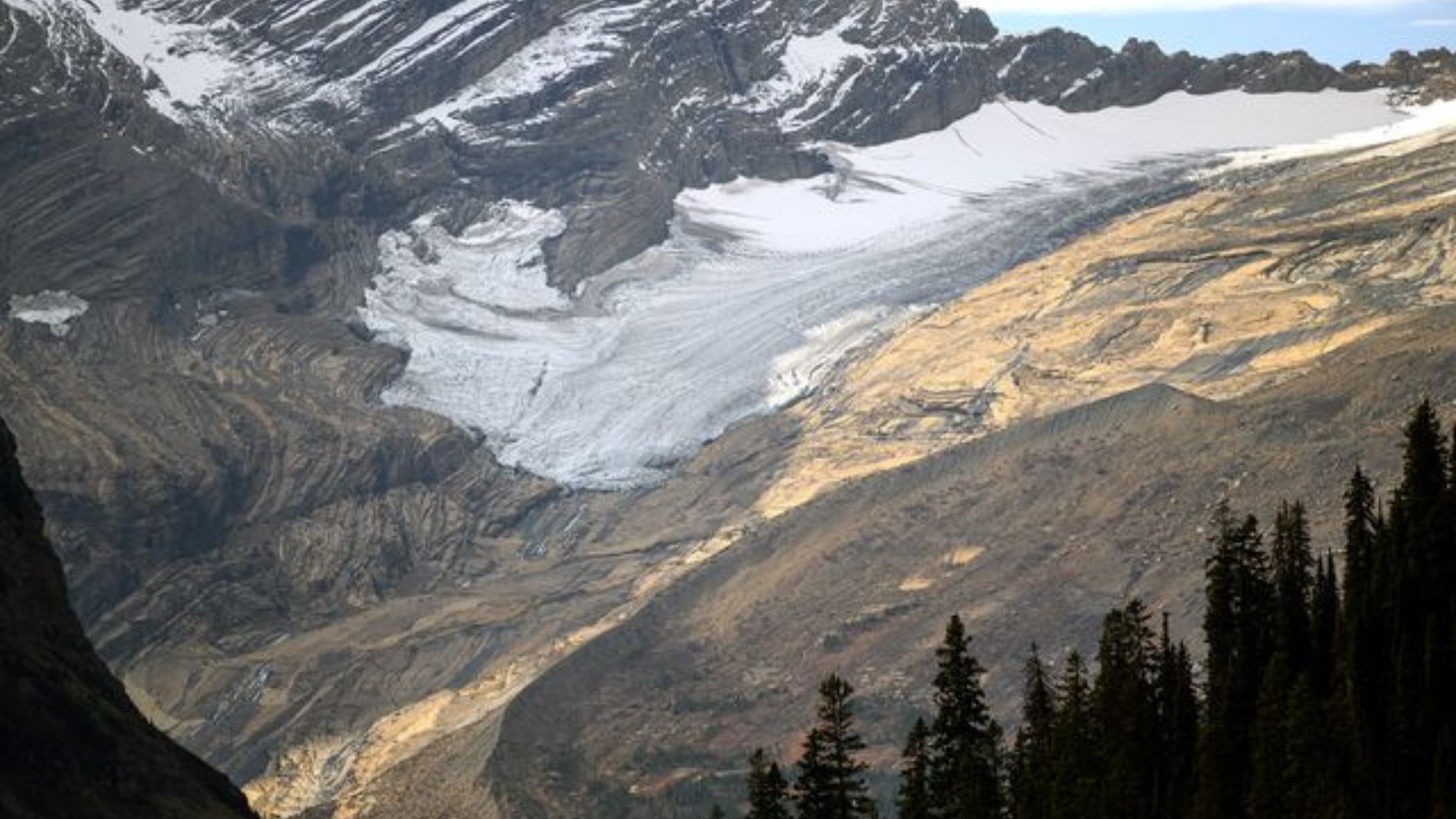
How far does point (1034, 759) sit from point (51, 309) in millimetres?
99238

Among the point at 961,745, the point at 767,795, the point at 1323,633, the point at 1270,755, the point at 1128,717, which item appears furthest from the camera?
the point at 1128,717

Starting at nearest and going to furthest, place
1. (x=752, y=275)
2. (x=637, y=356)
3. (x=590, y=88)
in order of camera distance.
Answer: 1. (x=637, y=356)
2. (x=752, y=275)
3. (x=590, y=88)

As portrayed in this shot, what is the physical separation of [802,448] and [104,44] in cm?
5801

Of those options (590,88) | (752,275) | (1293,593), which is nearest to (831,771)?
(1293,593)

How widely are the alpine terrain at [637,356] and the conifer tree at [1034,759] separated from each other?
20805mm

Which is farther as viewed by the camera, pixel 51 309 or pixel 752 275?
pixel 752 275

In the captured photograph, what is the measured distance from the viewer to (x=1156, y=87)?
642 ft

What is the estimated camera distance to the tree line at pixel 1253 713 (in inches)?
2119

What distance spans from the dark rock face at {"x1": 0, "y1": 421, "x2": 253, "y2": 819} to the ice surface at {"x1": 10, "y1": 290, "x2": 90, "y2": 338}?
78616 mm

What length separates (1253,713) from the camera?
59.6 m

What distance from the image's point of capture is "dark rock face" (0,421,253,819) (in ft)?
210

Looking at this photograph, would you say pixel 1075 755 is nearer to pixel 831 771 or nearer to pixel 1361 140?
pixel 831 771

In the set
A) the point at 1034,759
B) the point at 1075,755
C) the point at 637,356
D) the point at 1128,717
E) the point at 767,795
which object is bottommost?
the point at 637,356

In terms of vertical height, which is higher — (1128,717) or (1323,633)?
(1323,633)
